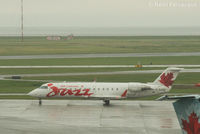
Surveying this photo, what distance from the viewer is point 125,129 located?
37906mm

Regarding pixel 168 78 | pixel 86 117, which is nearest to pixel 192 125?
pixel 86 117

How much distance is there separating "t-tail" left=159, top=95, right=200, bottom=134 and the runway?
15737 millimetres

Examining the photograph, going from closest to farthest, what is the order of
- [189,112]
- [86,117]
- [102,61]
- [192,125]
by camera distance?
[189,112] < [192,125] < [86,117] < [102,61]

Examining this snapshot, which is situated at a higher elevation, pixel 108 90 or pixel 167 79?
pixel 167 79

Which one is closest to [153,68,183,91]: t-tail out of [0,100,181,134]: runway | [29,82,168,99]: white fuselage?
[29,82,168,99]: white fuselage

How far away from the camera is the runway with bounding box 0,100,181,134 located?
37656mm

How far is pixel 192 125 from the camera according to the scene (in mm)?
21141

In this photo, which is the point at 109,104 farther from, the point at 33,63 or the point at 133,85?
the point at 33,63

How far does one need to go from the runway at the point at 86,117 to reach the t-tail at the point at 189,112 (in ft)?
51.6

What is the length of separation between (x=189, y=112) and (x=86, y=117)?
77.8 feet

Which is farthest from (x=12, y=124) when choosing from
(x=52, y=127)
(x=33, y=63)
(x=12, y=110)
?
(x=33, y=63)

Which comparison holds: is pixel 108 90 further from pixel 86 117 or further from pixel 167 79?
pixel 86 117

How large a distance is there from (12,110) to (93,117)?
9.90 metres

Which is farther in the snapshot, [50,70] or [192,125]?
[50,70]
